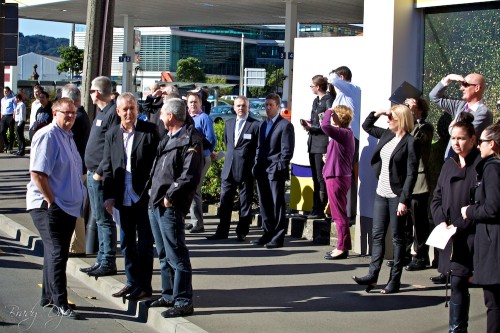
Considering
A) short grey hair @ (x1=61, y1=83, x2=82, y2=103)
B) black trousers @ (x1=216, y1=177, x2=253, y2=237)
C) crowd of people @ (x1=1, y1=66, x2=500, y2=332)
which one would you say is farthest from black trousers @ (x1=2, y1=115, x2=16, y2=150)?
short grey hair @ (x1=61, y1=83, x2=82, y2=103)

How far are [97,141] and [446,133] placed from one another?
4315 millimetres

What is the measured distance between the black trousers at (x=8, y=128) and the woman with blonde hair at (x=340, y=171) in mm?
17268

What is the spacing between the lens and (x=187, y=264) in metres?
8.03

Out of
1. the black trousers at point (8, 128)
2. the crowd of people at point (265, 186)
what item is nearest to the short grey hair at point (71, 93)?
the crowd of people at point (265, 186)

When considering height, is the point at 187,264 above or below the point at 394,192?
below

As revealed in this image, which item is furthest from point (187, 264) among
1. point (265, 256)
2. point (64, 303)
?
point (265, 256)

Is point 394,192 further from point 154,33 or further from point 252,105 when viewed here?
point 154,33

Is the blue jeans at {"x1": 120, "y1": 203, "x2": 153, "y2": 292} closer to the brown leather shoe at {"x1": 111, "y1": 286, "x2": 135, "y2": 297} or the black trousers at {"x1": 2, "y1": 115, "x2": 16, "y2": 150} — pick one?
the brown leather shoe at {"x1": 111, "y1": 286, "x2": 135, "y2": 297}

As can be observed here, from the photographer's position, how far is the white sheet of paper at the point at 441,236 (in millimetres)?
6883

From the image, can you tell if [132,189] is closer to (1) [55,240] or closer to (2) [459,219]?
(1) [55,240]

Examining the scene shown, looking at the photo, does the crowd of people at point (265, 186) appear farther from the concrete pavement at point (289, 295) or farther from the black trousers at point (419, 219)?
the concrete pavement at point (289, 295)

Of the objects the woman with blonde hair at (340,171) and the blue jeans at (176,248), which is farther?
the woman with blonde hair at (340,171)

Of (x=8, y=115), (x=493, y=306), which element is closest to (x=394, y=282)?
(x=493, y=306)

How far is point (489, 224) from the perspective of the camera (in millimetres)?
6492
